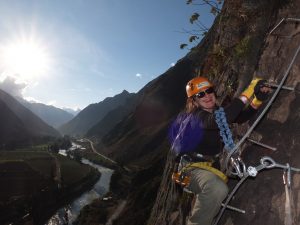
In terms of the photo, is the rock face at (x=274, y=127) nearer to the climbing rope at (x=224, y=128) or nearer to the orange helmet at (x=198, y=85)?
the climbing rope at (x=224, y=128)

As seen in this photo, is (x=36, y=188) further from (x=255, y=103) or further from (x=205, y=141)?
(x=255, y=103)

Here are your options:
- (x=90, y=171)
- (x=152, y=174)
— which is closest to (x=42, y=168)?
(x=90, y=171)

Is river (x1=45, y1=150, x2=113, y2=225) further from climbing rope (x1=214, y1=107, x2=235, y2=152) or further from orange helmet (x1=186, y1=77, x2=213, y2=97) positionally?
climbing rope (x1=214, y1=107, x2=235, y2=152)

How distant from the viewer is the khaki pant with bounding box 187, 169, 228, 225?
22.1ft

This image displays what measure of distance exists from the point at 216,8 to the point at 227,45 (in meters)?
1.41

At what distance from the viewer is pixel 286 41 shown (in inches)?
278

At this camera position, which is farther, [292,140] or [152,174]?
[152,174]

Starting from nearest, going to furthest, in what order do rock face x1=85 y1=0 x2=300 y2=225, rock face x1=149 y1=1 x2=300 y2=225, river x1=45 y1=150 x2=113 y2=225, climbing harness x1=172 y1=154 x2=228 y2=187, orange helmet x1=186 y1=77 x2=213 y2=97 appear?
rock face x1=149 y1=1 x2=300 y2=225, rock face x1=85 y1=0 x2=300 y2=225, orange helmet x1=186 y1=77 x2=213 y2=97, climbing harness x1=172 y1=154 x2=228 y2=187, river x1=45 y1=150 x2=113 y2=225

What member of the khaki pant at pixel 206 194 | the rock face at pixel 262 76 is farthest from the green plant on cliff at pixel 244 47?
the khaki pant at pixel 206 194

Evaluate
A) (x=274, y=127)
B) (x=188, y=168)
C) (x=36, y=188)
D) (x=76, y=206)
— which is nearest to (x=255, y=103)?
(x=274, y=127)

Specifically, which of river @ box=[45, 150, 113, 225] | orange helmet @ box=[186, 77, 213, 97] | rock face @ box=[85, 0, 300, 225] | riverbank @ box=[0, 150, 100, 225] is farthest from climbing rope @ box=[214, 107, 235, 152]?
riverbank @ box=[0, 150, 100, 225]

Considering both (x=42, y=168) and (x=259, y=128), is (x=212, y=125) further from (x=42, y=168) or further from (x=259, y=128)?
(x=42, y=168)

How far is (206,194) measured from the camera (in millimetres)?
6793

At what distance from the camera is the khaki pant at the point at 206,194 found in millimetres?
6734
